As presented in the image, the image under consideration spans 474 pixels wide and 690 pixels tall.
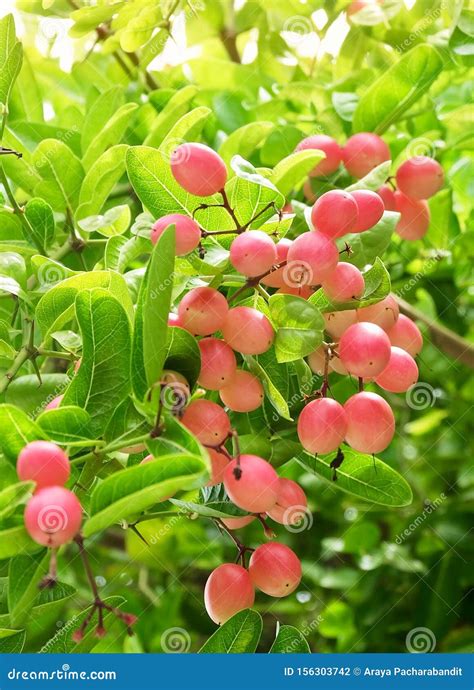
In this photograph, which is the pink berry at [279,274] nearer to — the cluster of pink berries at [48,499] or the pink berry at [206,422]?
the pink berry at [206,422]

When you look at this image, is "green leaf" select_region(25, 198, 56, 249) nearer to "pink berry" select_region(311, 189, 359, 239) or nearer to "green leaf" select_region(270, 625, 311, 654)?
"pink berry" select_region(311, 189, 359, 239)

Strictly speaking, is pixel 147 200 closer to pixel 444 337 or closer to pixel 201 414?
pixel 201 414

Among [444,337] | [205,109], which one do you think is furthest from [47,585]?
[444,337]

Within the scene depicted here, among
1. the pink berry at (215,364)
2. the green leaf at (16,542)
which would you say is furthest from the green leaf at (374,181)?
the green leaf at (16,542)

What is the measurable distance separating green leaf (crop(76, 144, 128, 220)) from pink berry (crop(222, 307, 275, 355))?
0.33 metres

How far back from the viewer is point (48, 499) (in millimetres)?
600

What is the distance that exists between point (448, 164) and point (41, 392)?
2.64ft

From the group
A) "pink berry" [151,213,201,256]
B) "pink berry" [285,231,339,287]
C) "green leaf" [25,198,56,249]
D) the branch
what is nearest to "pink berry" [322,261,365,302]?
"pink berry" [285,231,339,287]

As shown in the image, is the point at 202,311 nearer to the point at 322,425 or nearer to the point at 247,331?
the point at 247,331

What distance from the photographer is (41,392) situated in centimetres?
92

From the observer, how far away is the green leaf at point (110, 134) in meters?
1.03

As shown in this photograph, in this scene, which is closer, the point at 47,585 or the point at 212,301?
the point at 47,585

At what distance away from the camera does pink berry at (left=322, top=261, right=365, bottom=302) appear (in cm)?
76

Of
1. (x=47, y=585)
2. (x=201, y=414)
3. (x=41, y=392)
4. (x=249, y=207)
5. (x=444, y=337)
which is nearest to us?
(x=47, y=585)
